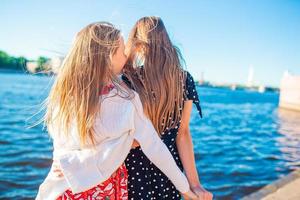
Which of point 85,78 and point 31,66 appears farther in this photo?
point 31,66

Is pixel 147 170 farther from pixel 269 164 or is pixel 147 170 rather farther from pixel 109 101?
pixel 269 164

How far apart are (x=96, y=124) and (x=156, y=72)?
43cm

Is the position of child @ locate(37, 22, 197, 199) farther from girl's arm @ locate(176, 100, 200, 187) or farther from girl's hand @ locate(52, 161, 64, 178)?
girl's arm @ locate(176, 100, 200, 187)

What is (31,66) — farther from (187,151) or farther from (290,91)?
(290,91)

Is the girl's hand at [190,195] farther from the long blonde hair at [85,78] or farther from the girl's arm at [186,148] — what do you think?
the long blonde hair at [85,78]

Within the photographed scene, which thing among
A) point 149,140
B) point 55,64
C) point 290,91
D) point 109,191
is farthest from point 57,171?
point 290,91

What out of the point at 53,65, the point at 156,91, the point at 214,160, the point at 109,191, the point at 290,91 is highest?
the point at 53,65

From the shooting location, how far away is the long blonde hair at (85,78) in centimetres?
163

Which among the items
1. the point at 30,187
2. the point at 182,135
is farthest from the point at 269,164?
the point at 182,135

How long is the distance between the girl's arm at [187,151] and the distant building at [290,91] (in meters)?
42.5

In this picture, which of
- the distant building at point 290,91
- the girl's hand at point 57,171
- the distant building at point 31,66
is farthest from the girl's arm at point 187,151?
the distant building at point 290,91

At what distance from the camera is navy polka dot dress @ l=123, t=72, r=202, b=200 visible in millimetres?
1858

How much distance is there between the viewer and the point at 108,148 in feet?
5.32

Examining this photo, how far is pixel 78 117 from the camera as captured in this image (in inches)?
64.6
